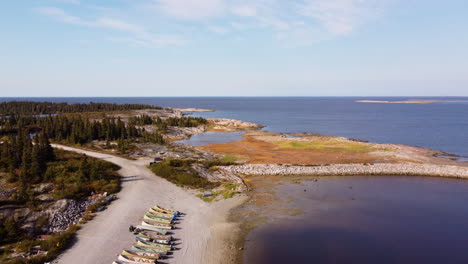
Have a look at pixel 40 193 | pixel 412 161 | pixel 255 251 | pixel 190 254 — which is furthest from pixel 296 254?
pixel 412 161

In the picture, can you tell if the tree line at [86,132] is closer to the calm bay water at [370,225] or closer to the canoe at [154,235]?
the canoe at [154,235]

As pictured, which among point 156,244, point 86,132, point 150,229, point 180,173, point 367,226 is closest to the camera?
point 156,244

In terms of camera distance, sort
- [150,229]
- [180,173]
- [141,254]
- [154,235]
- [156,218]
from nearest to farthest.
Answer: [141,254] → [154,235] → [150,229] → [156,218] → [180,173]

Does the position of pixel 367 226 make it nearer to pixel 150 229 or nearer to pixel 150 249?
pixel 150 249

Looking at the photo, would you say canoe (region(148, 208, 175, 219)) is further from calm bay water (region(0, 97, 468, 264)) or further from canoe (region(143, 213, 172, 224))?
calm bay water (region(0, 97, 468, 264))

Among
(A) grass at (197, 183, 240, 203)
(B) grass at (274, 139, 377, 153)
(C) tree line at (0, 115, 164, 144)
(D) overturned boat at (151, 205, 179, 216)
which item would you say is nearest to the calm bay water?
(A) grass at (197, 183, 240, 203)

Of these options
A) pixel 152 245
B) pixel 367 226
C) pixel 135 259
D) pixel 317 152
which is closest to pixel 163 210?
pixel 152 245

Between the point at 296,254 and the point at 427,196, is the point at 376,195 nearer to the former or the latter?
the point at 427,196
